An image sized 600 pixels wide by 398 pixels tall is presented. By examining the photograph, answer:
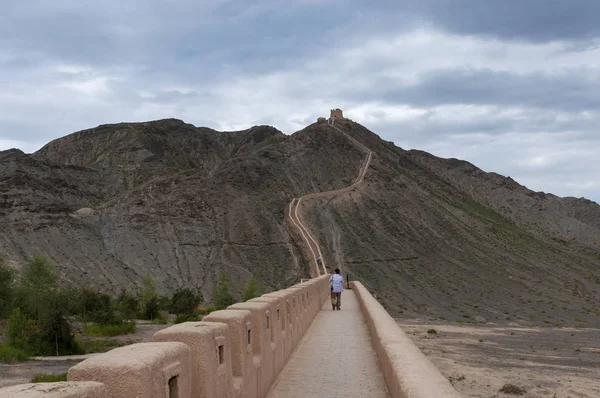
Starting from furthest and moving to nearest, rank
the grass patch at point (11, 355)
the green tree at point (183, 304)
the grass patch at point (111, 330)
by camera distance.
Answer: the green tree at point (183, 304) → the grass patch at point (111, 330) → the grass patch at point (11, 355)

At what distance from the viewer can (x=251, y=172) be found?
69.4 metres

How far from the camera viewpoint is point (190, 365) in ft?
15.7

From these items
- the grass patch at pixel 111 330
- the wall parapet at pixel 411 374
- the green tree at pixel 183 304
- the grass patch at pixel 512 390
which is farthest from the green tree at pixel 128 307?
the wall parapet at pixel 411 374

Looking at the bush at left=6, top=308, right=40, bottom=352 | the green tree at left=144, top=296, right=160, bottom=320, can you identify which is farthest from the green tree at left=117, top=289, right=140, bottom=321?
the bush at left=6, top=308, right=40, bottom=352

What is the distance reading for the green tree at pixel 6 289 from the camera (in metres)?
32.8

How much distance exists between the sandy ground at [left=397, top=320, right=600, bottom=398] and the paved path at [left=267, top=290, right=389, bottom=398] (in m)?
3.57

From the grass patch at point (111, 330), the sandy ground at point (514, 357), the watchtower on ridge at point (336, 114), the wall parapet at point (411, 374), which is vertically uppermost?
the watchtower on ridge at point (336, 114)

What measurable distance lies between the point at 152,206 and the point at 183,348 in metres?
57.6

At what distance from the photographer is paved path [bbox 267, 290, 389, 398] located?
29.7 feet

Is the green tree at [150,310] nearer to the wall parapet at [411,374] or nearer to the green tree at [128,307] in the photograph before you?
the green tree at [128,307]

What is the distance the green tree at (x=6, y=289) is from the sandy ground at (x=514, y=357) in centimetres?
2000

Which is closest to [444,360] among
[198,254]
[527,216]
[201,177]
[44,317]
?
[44,317]

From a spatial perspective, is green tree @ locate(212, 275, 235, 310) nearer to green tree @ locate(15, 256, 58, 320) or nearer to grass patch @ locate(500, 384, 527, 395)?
green tree @ locate(15, 256, 58, 320)

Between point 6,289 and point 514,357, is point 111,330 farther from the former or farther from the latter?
point 514,357
